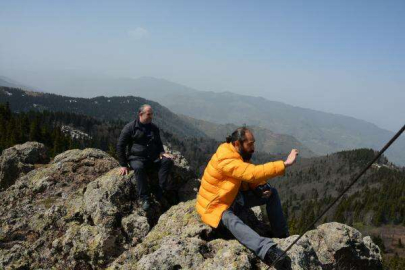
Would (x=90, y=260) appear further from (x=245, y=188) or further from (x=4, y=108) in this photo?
(x=4, y=108)

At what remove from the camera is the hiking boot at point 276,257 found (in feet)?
24.7

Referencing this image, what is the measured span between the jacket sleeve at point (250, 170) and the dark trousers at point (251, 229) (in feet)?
4.04

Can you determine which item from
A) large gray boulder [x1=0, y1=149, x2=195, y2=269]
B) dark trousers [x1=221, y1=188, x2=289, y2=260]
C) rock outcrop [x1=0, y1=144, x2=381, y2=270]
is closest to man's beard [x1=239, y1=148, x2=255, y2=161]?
dark trousers [x1=221, y1=188, x2=289, y2=260]

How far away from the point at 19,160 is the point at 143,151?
21.3 meters

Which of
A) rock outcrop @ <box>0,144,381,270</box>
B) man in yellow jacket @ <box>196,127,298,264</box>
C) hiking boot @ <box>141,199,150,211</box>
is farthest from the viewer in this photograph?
hiking boot @ <box>141,199,150,211</box>

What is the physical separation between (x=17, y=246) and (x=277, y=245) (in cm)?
1002

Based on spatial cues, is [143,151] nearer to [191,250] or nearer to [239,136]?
[239,136]

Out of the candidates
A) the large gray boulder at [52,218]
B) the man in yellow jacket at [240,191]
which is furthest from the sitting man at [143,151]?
the man in yellow jacket at [240,191]

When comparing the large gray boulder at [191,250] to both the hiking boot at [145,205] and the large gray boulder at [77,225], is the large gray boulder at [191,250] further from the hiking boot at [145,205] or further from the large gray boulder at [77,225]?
the large gray boulder at [77,225]

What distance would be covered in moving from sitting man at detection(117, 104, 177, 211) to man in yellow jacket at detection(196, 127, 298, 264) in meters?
3.85

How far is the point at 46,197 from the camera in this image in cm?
1543

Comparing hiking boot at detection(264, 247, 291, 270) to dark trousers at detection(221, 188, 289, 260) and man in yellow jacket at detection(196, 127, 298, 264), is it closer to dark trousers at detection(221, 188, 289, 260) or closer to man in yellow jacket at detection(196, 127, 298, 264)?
man in yellow jacket at detection(196, 127, 298, 264)

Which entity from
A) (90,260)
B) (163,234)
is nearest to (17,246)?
(90,260)

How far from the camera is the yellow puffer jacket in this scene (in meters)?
7.64
